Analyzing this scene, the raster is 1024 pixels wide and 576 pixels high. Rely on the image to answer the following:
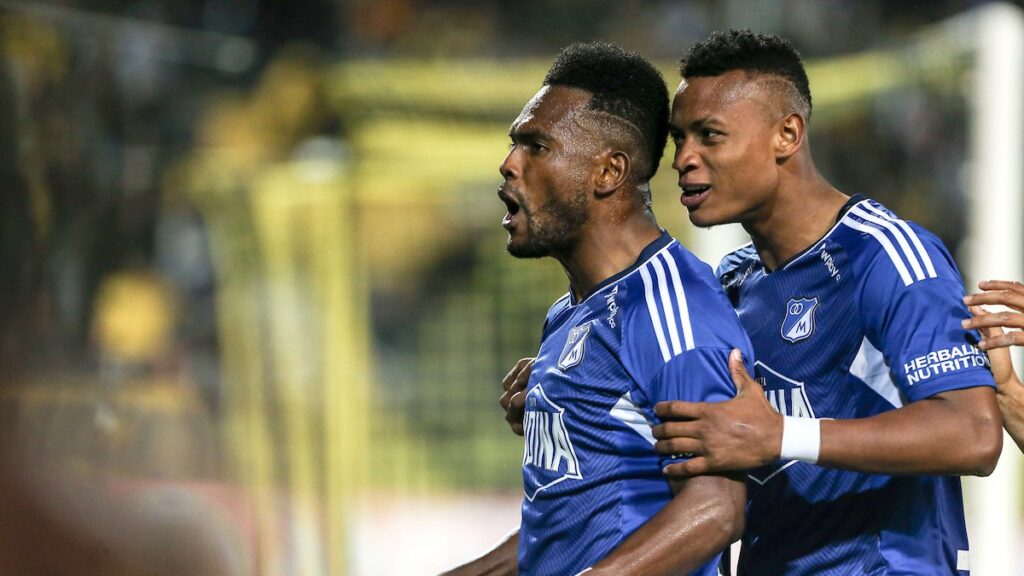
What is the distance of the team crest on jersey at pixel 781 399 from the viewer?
2.72 metres

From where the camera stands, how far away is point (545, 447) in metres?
2.64

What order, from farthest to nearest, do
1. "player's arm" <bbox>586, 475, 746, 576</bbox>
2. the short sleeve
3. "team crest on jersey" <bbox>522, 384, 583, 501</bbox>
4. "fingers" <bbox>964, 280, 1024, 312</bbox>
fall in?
"fingers" <bbox>964, 280, 1024, 312</bbox> → "team crest on jersey" <bbox>522, 384, 583, 501</bbox> → the short sleeve → "player's arm" <bbox>586, 475, 746, 576</bbox>

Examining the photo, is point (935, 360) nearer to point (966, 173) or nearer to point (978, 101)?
point (978, 101)

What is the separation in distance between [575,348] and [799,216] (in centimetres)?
63

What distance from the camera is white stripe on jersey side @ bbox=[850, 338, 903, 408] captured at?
260 centimetres

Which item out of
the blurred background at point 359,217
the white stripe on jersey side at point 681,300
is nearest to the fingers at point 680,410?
the white stripe on jersey side at point 681,300

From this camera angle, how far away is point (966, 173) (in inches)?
363

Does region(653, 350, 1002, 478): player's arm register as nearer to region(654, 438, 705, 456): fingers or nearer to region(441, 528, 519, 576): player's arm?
region(654, 438, 705, 456): fingers

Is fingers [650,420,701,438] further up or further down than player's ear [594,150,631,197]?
further down

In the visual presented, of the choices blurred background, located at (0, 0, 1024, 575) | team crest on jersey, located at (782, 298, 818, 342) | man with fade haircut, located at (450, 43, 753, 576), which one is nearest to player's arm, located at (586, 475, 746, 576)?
man with fade haircut, located at (450, 43, 753, 576)

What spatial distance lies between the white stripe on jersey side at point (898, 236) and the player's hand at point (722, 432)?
1.45ft

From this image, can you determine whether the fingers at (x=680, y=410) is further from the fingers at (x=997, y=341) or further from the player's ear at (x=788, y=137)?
the player's ear at (x=788, y=137)

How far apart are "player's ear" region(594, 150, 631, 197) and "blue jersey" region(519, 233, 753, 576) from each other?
0.55 feet

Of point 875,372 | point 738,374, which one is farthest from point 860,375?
point 738,374
